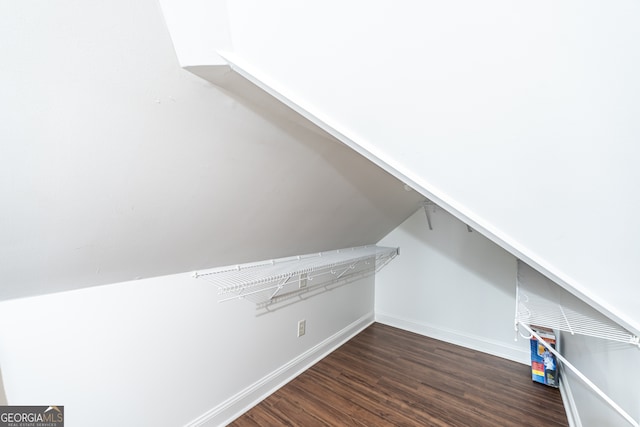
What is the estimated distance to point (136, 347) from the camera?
1.34 metres

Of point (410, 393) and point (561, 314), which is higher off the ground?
point (561, 314)

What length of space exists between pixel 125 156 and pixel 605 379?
2.05 meters

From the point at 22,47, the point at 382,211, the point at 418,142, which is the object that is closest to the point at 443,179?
the point at 418,142

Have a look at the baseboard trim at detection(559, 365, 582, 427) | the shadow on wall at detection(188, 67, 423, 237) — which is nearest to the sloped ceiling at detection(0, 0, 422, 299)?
the shadow on wall at detection(188, 67, 423, 237)

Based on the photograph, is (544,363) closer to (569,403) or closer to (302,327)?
(569,403)

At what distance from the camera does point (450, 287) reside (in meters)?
2.86

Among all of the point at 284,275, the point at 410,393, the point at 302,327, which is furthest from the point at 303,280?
the point at 410,393

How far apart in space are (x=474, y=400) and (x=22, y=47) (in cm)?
Result: 278

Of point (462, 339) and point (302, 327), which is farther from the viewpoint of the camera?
point (462, 339)

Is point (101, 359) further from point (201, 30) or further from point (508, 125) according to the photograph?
point (508, 125)

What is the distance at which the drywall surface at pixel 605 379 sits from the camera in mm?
916

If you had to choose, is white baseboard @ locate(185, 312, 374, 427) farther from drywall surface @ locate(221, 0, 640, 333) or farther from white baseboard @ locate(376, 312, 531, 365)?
drywall surface @ locate(221, 0, 640, 333)

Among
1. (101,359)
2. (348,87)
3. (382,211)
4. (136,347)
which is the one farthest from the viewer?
(382,211)

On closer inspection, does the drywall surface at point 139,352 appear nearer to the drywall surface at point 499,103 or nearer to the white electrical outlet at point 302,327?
the white electrical outlet at point 302,327
